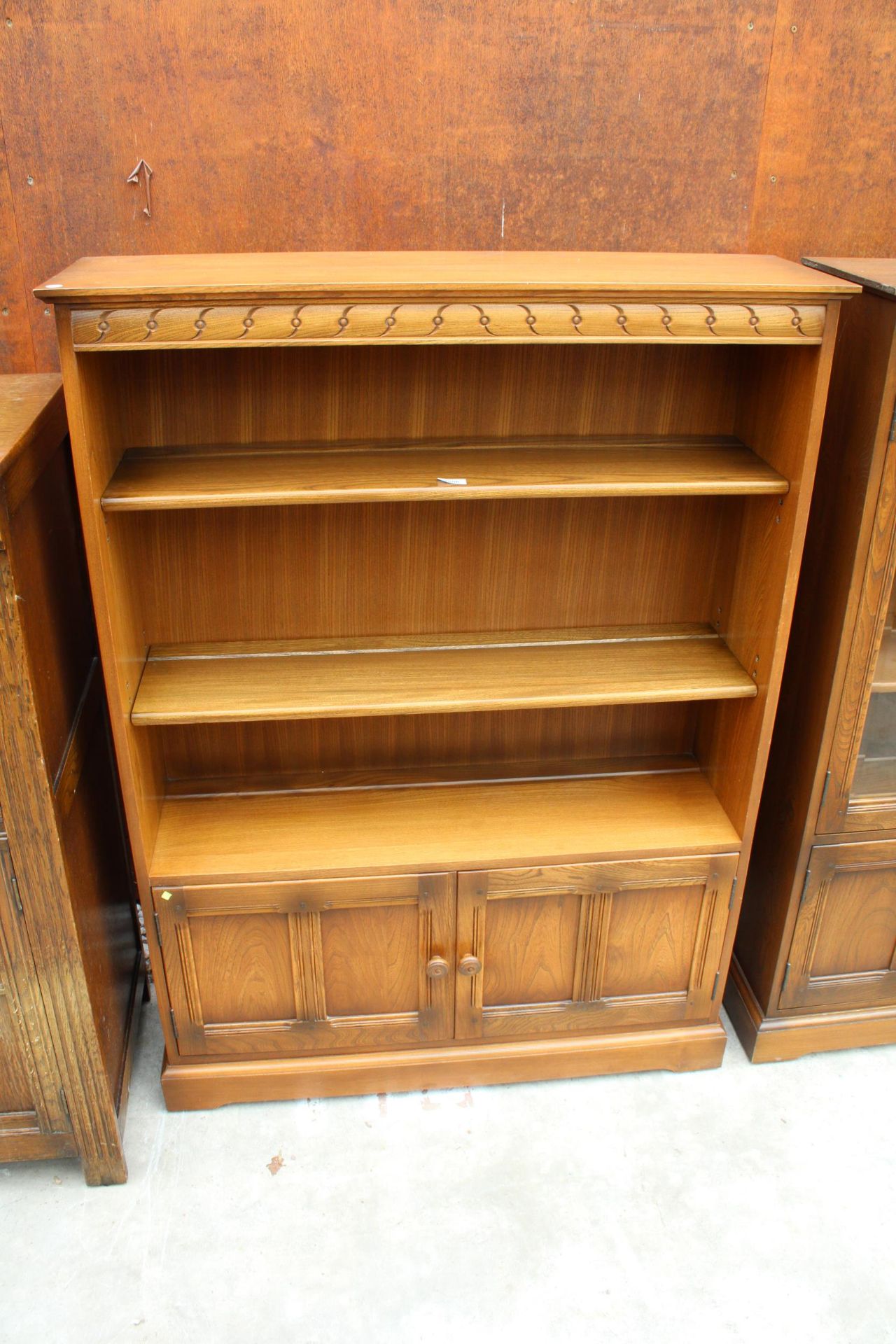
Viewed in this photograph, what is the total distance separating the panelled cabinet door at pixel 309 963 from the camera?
1.67 metres

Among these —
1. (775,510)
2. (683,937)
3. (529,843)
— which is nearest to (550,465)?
(775,510)

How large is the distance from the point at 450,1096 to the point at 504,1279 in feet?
1.13

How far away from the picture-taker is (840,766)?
1.67 meters

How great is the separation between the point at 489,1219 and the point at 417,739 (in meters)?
0.78

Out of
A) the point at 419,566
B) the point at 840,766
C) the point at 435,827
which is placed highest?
the point at 419,566

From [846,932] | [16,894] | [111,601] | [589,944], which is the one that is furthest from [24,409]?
[846,932]

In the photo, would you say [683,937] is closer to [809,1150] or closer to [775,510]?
[809,1150]

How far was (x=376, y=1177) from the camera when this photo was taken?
1684 mm

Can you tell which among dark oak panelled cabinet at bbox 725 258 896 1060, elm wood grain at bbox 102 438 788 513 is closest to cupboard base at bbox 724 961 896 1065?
dark oak panelled cabinet at bbox 725 258 896 1060

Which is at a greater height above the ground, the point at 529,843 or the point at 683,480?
the point at 683,480

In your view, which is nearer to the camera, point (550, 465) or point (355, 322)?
point (355, 322)

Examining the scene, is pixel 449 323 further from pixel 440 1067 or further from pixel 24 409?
pixel 440 1067

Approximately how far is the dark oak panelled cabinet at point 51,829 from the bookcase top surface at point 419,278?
9.3 inches

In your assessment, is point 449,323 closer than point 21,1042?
Yes
